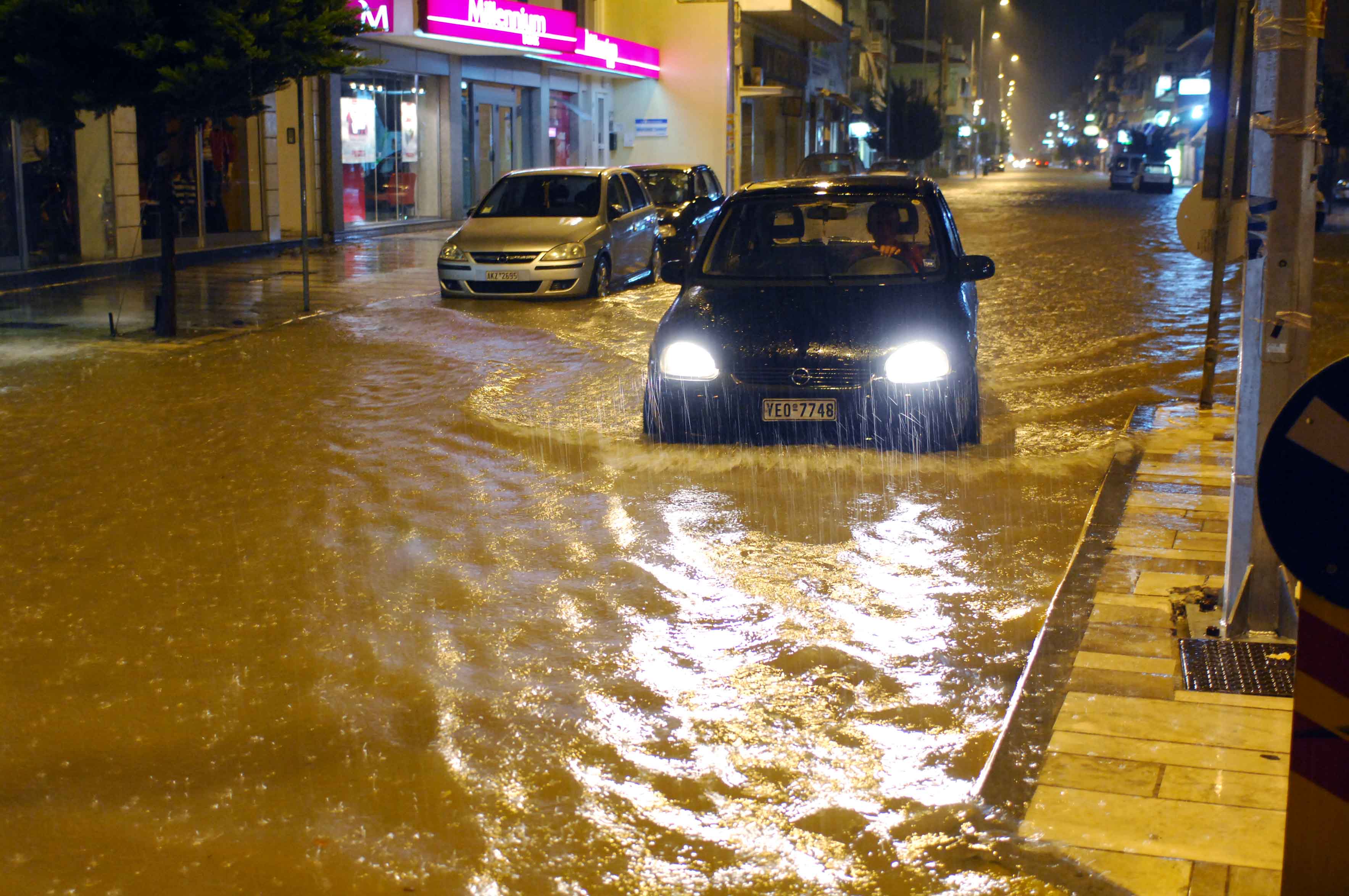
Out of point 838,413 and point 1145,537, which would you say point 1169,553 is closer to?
point 1145,537

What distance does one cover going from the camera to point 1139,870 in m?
3.31

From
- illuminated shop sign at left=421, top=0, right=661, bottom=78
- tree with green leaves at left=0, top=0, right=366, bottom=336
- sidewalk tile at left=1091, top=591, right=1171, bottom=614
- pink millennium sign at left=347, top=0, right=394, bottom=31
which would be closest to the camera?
sidewalk tile at left=1091, top=591, right=1171, bottom=614

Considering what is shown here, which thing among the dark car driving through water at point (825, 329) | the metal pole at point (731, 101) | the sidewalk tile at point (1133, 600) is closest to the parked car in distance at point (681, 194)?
the metal pole at point (731, 101)

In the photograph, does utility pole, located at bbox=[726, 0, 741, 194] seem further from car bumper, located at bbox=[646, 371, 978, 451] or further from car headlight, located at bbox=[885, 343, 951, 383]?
car headlight, located at bbox=[885, 343, 951, 383]

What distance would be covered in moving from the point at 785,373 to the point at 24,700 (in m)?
4.59

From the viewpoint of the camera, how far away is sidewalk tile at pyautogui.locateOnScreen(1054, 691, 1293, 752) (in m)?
4.04

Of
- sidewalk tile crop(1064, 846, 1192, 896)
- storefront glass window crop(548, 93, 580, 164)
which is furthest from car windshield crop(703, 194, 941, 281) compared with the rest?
storefront glass window crop(548, 93, 580, 164)

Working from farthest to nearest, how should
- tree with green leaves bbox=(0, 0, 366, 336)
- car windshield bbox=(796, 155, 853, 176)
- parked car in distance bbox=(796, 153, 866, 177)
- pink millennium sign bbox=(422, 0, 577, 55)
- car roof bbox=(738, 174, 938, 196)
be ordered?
car windshield bbox=(796, 155, 853, 176)
parked car in distance bbox=(796, 153, 866, 177)
pink millennium sign bbox=(422, 0, 577, 55)
tree with green leaves bbox=(0, 0, 366, 336)
car roof bbox=(738, 174, 938, 196)

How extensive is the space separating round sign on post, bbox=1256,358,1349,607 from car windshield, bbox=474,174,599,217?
15.4 meters

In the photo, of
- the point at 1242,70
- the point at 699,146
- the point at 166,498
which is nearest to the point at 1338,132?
the point at 699,146

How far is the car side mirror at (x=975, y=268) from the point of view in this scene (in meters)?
8.77

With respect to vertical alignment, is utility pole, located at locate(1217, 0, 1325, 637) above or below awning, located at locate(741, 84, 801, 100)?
below

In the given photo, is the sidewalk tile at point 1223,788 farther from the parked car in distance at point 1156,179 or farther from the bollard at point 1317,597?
the parked car in distance at point 1156,179

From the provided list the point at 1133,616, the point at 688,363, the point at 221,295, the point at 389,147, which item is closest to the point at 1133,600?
the point at 1133,616
